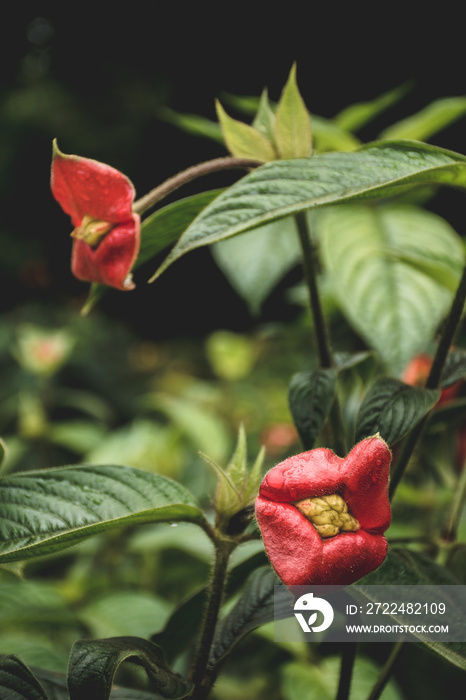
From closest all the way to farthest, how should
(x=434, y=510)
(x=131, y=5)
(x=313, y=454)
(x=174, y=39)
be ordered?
(x=313, y=454), (x=434, y=510), (x=174, y=39), (x=131, y=5)

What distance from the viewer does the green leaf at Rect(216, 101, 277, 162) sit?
482mm

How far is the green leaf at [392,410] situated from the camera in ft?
1.35

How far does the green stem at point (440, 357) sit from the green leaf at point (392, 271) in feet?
0.51

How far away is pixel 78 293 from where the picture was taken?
4.15 metres

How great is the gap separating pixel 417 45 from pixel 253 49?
46.0 inches

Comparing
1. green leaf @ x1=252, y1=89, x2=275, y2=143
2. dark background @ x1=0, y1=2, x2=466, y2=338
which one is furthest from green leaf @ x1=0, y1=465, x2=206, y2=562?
dark background @ x1=0, y1=2, x2=466, y2=338

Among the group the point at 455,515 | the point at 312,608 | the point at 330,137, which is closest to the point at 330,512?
the point at 312,608

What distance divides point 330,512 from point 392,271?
51 centimetres

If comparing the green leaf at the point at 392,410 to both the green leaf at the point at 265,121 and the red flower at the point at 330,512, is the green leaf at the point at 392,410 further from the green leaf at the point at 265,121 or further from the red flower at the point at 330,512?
the green leaf at the point at 265,121

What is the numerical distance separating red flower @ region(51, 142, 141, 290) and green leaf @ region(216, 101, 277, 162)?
114mm

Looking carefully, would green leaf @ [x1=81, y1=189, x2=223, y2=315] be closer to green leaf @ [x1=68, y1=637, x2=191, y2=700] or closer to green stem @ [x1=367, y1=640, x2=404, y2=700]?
green leaf @ [x1=68, y1=637, x2=191, y2=700]

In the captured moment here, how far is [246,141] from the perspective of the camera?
0.49 m

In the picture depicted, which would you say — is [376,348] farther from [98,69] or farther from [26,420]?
[98,69]

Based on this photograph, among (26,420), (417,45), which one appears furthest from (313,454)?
(417,45)
